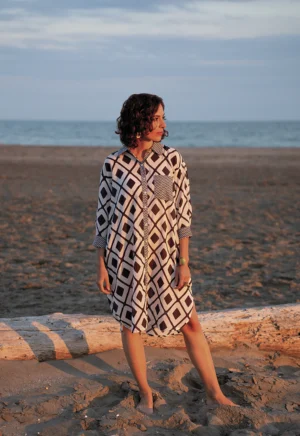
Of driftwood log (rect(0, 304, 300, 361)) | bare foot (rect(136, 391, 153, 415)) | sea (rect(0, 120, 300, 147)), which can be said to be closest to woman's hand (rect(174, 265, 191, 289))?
bare foot (rect(136, 391, 153, 415))

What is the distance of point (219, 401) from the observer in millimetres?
3441

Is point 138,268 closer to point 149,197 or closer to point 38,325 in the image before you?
point 149,197

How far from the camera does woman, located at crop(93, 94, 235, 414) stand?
331 centimetres

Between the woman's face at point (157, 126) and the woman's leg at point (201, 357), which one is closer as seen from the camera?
the woman's face at point (157, 126)

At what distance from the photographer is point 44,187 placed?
13648 mm

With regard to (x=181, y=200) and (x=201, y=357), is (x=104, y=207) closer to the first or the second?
(x=181, y=200)

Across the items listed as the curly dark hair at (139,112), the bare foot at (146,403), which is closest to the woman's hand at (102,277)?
the bare foot at (146,403)

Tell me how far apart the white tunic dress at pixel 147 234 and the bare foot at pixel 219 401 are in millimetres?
486

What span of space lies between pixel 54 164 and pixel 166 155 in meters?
16.4

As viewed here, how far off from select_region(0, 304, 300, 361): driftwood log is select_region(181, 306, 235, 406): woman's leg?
30.2 inches

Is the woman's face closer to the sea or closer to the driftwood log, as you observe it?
the driftwood log

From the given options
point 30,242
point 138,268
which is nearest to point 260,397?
point 138,268

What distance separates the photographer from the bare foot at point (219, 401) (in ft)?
11.2

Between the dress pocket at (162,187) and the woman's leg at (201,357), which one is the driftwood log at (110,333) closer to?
the woman's leg at (201,357)
